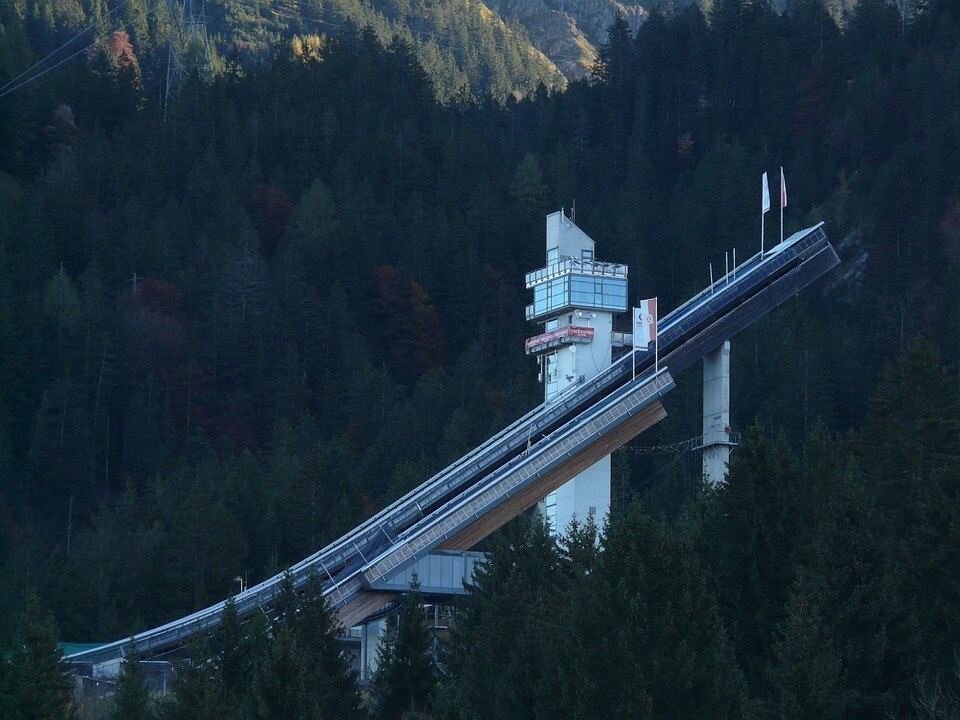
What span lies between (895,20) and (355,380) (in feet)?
178

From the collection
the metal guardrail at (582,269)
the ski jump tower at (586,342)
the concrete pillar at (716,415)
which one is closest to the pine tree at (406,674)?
the ski jump tower at (586,342)

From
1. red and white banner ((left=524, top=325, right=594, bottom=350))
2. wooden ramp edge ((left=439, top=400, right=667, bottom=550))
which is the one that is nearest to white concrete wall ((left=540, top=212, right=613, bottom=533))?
red and white banner ((left=524, top=325, right=594, bottom=350))

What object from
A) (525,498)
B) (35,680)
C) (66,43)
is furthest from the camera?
(66,43)

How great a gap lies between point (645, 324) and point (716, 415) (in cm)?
587

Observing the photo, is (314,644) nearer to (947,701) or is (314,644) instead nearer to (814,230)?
(947,701)

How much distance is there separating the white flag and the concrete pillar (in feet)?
16.4

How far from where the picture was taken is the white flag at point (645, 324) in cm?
6594

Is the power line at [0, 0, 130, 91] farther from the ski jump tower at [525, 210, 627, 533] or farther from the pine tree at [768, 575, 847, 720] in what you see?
the pine tree at [768, 575, 847, 720]

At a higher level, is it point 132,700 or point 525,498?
point 525,498

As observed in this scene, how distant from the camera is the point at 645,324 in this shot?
6619 cm

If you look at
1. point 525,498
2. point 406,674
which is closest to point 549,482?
point 525,498

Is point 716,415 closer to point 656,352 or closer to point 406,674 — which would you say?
point 656,352

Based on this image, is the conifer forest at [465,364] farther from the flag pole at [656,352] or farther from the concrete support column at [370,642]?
the concrete support column at [370,642]

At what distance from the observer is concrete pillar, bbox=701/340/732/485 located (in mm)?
68625
